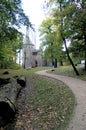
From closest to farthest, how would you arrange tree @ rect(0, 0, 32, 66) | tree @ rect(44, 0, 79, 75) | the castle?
tree @ rect(0, 0, 32, 66) < tree @ rect(44, 0, 79, 75) < the castle

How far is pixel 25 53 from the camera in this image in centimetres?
4947

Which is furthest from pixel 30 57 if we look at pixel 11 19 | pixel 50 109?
pixel 50 109

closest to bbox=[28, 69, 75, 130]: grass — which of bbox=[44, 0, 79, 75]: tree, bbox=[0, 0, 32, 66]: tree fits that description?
bbox=[0, 0, 32, 66]: tree

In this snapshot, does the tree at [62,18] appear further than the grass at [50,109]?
Yes

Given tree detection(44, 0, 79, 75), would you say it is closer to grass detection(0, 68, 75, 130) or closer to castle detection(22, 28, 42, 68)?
grass detection(0, 68, 75, 130)

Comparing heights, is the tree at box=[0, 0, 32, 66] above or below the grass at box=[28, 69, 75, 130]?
above

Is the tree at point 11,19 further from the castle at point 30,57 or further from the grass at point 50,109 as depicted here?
the castle at point 30,57

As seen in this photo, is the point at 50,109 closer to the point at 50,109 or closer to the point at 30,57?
the point at 50,109

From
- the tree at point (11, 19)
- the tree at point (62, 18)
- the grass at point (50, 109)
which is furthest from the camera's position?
the tree at point (62, 18)

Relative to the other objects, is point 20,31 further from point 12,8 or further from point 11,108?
point 11,108

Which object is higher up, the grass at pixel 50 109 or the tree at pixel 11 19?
the tree at pixel 11 19

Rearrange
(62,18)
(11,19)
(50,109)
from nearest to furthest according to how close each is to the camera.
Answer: (50,109) < (11,19) < (62,18)

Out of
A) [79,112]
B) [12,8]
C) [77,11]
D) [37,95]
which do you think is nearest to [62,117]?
[79,112]

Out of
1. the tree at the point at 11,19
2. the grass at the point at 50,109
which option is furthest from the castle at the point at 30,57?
the grass at the point at 50,109
